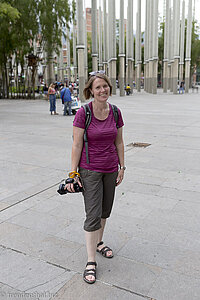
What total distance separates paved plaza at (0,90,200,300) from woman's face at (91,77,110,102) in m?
1.62

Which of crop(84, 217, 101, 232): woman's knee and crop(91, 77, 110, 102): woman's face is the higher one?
crop(91, 77, 110, 102): woman's face

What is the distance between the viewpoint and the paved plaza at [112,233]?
109 inches

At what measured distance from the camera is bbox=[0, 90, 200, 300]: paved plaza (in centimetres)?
277

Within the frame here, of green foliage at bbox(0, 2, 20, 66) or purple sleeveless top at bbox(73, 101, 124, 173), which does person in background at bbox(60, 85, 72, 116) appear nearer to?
purple sleeveless top at bbox(73, 101, 124, 173)

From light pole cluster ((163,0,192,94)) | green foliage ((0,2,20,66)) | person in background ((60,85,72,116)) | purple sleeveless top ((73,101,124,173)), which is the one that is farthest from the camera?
light pole cluster ((163,0,192,94))

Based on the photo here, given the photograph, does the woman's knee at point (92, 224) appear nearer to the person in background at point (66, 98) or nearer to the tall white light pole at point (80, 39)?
the person in background at point (66, 98)

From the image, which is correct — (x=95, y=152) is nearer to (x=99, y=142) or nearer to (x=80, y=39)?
(x=99, y=142)

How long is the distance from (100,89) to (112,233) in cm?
182

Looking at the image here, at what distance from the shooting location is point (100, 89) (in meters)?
2.76

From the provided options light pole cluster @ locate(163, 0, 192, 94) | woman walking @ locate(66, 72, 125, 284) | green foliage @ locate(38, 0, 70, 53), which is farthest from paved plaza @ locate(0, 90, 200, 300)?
light pole cluster @ locate(163, 0, 192, 94)

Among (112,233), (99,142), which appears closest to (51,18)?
(112,233)

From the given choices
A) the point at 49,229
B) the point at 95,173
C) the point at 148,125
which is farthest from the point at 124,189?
the point at 148,125

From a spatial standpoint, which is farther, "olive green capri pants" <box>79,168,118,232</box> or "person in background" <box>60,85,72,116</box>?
"person in background" <box>60,85,72,116</box>

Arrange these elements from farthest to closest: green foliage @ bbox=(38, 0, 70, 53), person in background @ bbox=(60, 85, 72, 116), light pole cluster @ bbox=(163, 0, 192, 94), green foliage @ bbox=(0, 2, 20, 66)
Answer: light pole cluster @ bbox=(163, 0, 192, 94) < green foliage @ bbox=(38, 0, 70, 53) < green foliage @ bbox=(0, 2, 20, 66) < person in background @ bbox=(60, 85, 72, 116)
